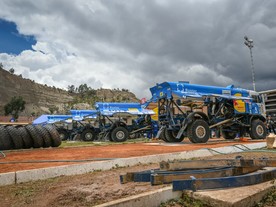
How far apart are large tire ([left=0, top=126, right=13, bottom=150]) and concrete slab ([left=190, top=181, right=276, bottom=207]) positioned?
11138mm

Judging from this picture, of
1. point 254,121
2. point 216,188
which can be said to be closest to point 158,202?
point 216,188

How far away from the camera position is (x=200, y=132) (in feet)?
39.0

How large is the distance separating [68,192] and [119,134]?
14400mm

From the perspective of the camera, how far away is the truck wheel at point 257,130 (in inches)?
536

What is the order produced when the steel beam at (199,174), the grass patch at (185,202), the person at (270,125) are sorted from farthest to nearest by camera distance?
the person at (270,125)
the steel beam at (199,174)
the grass patch at (185,202)

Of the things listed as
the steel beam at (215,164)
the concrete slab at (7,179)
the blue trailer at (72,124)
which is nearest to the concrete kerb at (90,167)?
the concrete slab at (7,179)

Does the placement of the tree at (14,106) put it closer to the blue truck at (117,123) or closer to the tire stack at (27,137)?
the blue truck at (117,123)

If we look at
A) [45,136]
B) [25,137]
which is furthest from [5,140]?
[45,136]

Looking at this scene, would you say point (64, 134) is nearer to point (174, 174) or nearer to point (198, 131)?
point (198, 131)

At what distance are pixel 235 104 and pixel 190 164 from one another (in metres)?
10.2

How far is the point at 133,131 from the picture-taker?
64.4ft

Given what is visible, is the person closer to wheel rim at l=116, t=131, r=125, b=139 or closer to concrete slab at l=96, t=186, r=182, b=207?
wheel rim at l=116, t=131, r=125, b=139

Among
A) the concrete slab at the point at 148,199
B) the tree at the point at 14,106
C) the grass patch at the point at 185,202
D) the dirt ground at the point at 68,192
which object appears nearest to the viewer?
the concrete slab at the point at 148,199

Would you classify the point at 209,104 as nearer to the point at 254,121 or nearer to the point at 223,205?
the point at 254,121
